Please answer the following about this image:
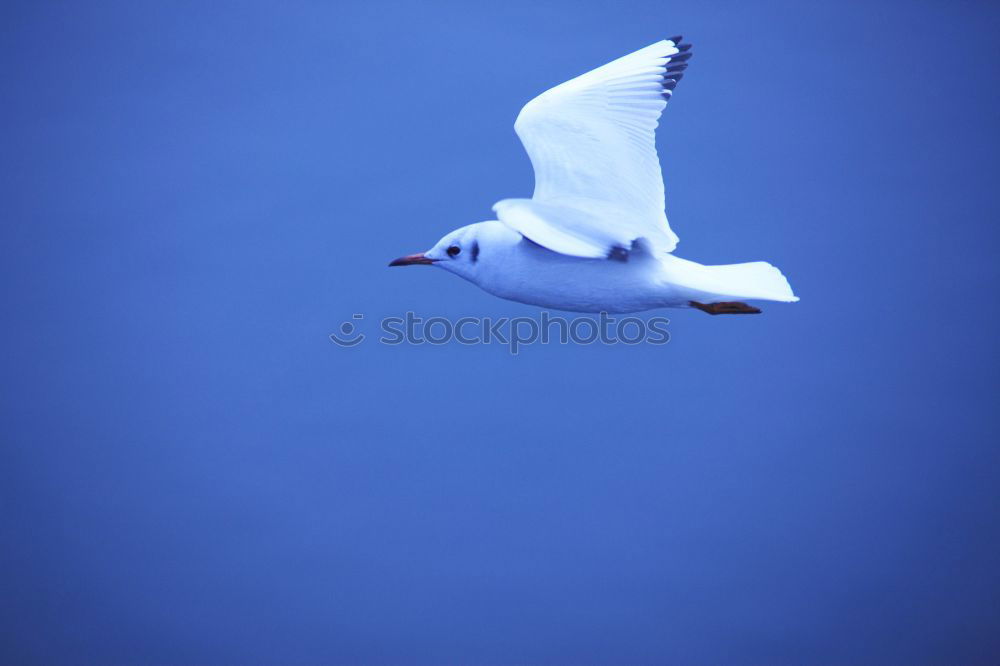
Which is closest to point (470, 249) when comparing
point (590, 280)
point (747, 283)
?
point (590, 280)

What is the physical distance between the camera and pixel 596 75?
4.82ft

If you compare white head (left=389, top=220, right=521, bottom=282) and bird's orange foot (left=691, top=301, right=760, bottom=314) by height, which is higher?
white head (left=389, top=220, right=521, bottom=282)

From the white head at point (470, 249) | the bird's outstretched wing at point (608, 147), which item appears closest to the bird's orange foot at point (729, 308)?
the bird's outstretched wing at point (608, 147)

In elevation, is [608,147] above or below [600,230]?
above

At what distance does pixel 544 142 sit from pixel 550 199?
99 millimetres

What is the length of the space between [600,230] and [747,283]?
28 cm

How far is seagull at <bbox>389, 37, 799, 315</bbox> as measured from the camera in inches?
53.9

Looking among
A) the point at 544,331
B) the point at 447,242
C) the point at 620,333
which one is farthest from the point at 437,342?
the point at 447,242

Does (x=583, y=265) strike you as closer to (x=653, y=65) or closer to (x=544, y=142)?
(x=544, y=142)

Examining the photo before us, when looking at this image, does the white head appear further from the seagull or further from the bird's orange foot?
the bird's orange foot

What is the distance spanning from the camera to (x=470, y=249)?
1.43m

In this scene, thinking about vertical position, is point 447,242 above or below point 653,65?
below

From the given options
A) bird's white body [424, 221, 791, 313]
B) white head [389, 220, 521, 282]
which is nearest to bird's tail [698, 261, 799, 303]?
bird's white body [424, 221, 791, 313]

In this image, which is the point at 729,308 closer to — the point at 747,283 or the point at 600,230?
the point at 747,283
